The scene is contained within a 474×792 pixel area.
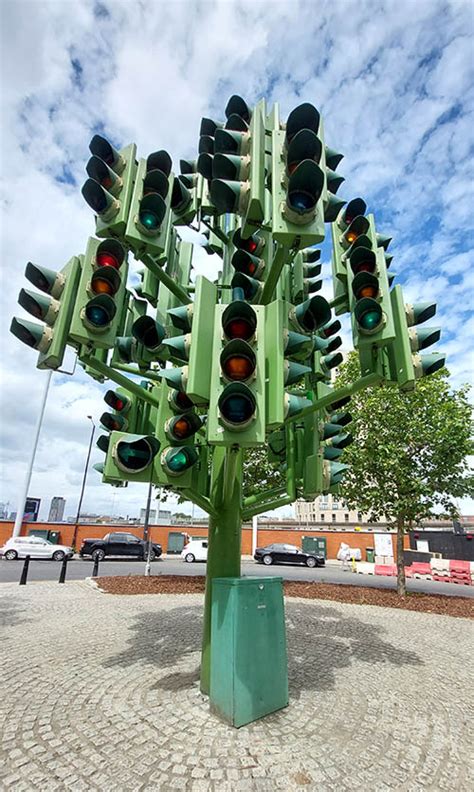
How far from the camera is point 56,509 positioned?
163 ft

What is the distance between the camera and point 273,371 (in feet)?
10.2

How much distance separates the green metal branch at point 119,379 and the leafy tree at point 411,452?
9.96 metres

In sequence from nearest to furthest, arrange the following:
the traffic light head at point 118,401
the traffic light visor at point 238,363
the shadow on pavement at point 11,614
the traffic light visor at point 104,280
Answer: the traffic light visor at point 238,363 → the traffic light visor at point 104,280 → the traffic light head at point 118,401 → the shadow on pavement at point 11,614

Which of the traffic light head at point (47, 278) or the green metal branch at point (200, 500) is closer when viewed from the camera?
the traffic light head at point (47, 278)

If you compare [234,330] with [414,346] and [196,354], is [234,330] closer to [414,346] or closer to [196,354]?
[196,354]

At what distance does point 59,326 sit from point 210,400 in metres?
1.67

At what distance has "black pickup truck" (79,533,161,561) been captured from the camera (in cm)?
2656

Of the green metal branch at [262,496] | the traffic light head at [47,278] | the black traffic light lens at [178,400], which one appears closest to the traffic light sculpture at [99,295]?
the traffic light head at [47,278]

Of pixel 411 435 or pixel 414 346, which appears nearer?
pixel 414 346

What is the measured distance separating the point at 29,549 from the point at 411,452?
75.4 ft

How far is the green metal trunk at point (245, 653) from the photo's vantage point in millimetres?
3885

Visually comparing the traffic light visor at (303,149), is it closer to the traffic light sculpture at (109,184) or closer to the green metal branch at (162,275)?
the traffic light sculpture at (109,184)

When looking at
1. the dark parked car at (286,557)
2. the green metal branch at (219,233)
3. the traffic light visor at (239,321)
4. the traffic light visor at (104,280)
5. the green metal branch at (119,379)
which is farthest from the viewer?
the dark parked car at (286,557)

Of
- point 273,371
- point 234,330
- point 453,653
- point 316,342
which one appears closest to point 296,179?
point 234,330
